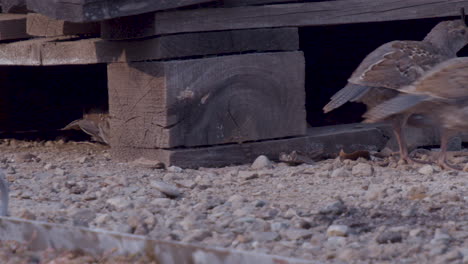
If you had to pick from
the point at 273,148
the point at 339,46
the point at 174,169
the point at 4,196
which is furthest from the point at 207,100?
the point at 339,46

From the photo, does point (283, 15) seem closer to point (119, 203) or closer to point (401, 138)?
point (401, 138)

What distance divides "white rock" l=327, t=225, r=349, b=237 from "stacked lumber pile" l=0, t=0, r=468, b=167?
87.6 inches

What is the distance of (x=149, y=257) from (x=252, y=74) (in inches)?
123

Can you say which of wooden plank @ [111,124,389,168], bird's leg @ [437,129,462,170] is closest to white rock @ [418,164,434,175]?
bird's leg @ [437,129,462,170]

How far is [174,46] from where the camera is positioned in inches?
227

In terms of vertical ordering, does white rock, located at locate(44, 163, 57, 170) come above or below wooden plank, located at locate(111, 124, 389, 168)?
below

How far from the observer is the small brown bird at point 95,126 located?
7204mm

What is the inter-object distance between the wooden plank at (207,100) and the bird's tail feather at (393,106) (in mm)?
576

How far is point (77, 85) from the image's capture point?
27.4 ft

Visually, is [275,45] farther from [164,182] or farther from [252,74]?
[164,182]

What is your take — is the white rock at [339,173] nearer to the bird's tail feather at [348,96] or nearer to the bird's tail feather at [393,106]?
the bird's tail feather at [393,106]

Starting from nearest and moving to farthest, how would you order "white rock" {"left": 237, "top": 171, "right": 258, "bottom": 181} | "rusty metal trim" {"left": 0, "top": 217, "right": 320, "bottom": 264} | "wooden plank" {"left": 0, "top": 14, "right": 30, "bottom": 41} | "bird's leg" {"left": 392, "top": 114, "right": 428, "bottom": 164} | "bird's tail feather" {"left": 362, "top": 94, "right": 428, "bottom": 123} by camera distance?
"rusty metal trim" {"left": 0, "top": 217, "right": 320, "bottom": 264}
"white rock" {"left": 237, "top": 171, "right": 258, "bottom": 181}
"bird's tail feather" {"left": 362, "top": 94, "right": 428, "bottom": 123}
"bird's leg" {"left": 392, "top": 114, "right": 428, "bottom": 164}
"wooden plank" {"left": 0, "top": 14, "right": 30, "bottom": 41}

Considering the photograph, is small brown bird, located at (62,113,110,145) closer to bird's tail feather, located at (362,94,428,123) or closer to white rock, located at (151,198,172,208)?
bird's tail feather, located at (362,94,428,123)

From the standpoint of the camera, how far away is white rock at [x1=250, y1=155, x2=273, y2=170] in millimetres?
5930
